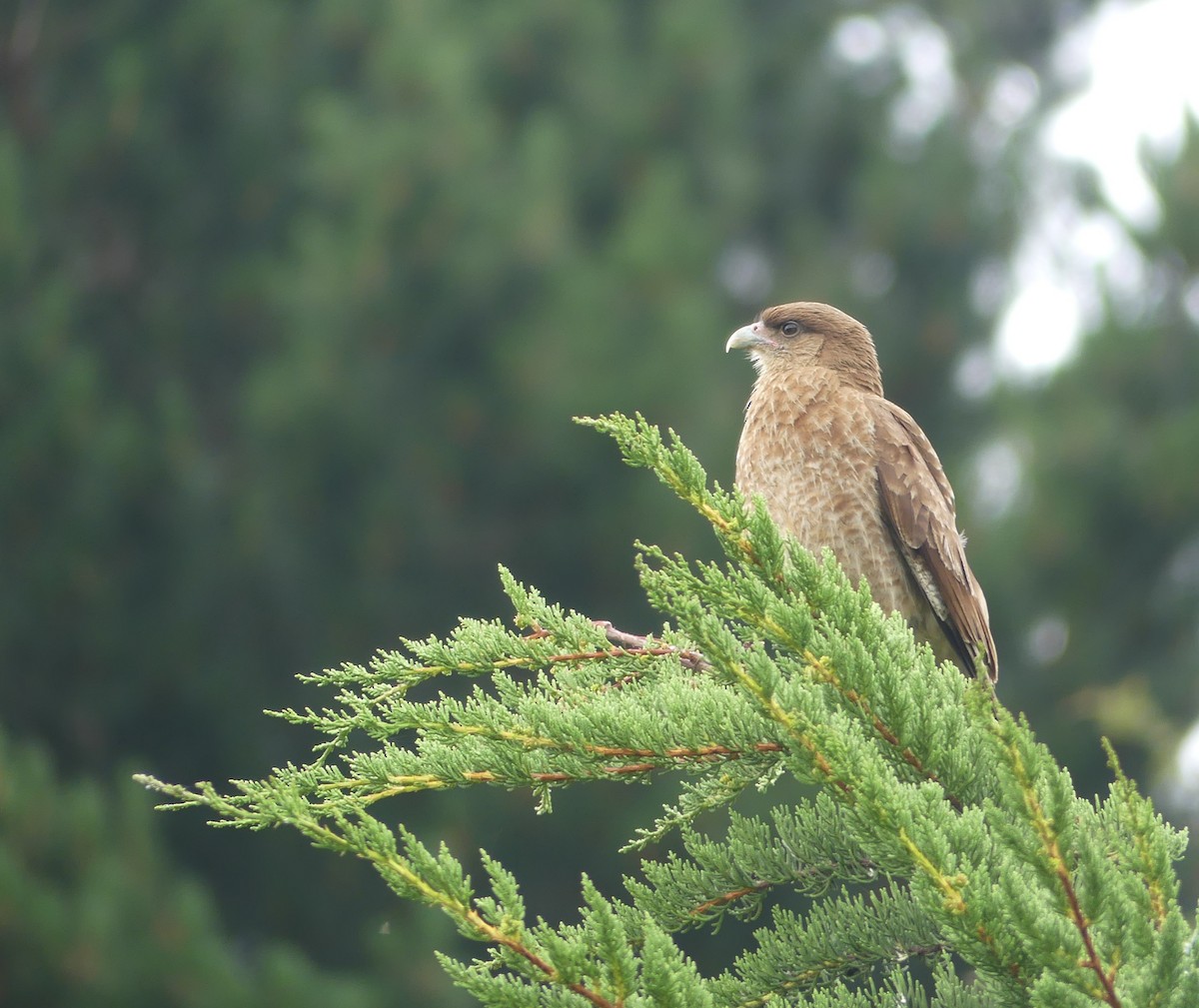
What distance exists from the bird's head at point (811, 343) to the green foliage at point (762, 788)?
2.76m

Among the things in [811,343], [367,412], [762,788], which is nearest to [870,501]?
[811,343]

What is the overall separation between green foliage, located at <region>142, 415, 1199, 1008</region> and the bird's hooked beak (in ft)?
9.30

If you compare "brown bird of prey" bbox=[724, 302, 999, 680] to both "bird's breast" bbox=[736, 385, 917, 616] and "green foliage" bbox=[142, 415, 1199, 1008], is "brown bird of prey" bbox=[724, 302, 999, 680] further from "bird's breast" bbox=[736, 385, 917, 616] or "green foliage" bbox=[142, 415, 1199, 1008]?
"green foliage" bbox=[142, 415, 1199, 1008]

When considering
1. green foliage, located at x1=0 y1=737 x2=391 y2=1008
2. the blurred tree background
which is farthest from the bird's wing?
the blurred tree background

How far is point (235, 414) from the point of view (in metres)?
11.4

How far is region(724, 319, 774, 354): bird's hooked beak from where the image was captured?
5469 millimetres

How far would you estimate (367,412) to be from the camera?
10695 mm

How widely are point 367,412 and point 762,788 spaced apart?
26.9 feet

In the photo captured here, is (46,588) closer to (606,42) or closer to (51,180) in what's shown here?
(51,180)

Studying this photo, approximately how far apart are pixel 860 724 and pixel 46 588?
9.00 metres

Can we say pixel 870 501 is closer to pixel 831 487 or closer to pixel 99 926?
pixel 831 487

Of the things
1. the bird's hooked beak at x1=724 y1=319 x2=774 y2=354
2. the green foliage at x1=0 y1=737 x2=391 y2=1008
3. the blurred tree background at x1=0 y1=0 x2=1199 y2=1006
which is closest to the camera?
the bird's hooked beak at x1=724 y1=319 x2=774 y2=354

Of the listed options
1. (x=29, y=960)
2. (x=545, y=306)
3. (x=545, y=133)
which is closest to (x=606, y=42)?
(x=545, y=133)

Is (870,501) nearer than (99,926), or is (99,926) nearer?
(870,501)
